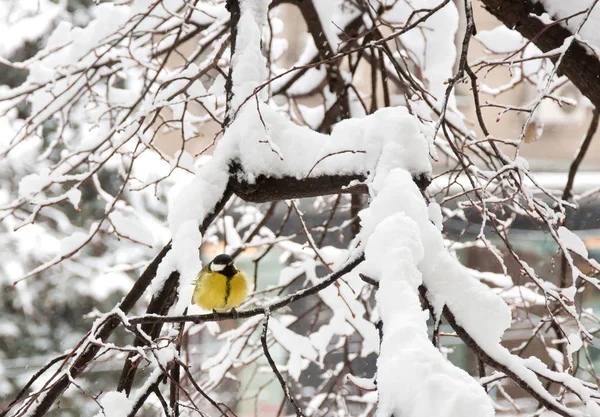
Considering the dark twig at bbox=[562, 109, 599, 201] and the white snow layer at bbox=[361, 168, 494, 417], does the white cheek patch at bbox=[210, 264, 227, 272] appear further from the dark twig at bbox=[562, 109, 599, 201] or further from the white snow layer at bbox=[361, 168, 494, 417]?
the dark twig at bbox=[562, 109, 599, 201]

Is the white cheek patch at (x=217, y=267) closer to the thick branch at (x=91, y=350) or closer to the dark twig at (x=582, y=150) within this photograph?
the thick branch at (x=91, y=350)

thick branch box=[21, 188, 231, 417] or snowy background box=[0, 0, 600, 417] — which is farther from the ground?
snowy background box=[0, 0, 600, 417]

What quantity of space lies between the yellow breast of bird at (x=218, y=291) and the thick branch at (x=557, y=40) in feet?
4.17

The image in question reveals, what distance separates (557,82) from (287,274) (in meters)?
1.90

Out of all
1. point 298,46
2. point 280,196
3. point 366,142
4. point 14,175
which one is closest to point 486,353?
point 366,142

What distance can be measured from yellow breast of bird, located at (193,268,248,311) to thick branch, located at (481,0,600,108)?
1.27m

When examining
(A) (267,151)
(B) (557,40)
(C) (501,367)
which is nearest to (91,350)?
(A) (267,151)

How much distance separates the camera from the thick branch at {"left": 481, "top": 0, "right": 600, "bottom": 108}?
1.90 metres

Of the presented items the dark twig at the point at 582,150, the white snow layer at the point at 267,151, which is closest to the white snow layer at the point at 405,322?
the white snow layer at the point at 267,151

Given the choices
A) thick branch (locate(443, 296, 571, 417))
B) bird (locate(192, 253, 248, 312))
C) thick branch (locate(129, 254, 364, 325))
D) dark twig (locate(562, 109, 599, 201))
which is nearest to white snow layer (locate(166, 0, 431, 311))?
thick branch (locate(129, 254, 364, 325))

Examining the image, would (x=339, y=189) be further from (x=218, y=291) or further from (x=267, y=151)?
(x=218, y=291)

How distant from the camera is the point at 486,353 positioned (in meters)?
0.91

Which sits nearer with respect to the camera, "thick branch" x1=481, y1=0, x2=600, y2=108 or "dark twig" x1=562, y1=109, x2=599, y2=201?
"thick branch" x1=481, y1=0, x2=600, y2=108

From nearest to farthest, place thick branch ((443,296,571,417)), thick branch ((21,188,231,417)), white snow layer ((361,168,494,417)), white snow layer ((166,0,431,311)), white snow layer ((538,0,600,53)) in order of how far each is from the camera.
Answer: white snow layer ((361,168,494,417))
thick branch ((443,296,571,417))
white snow layer ((166,0,431,311))
thick branch ((21,188,231,417))
white snow layer ((538,0,600,53))
